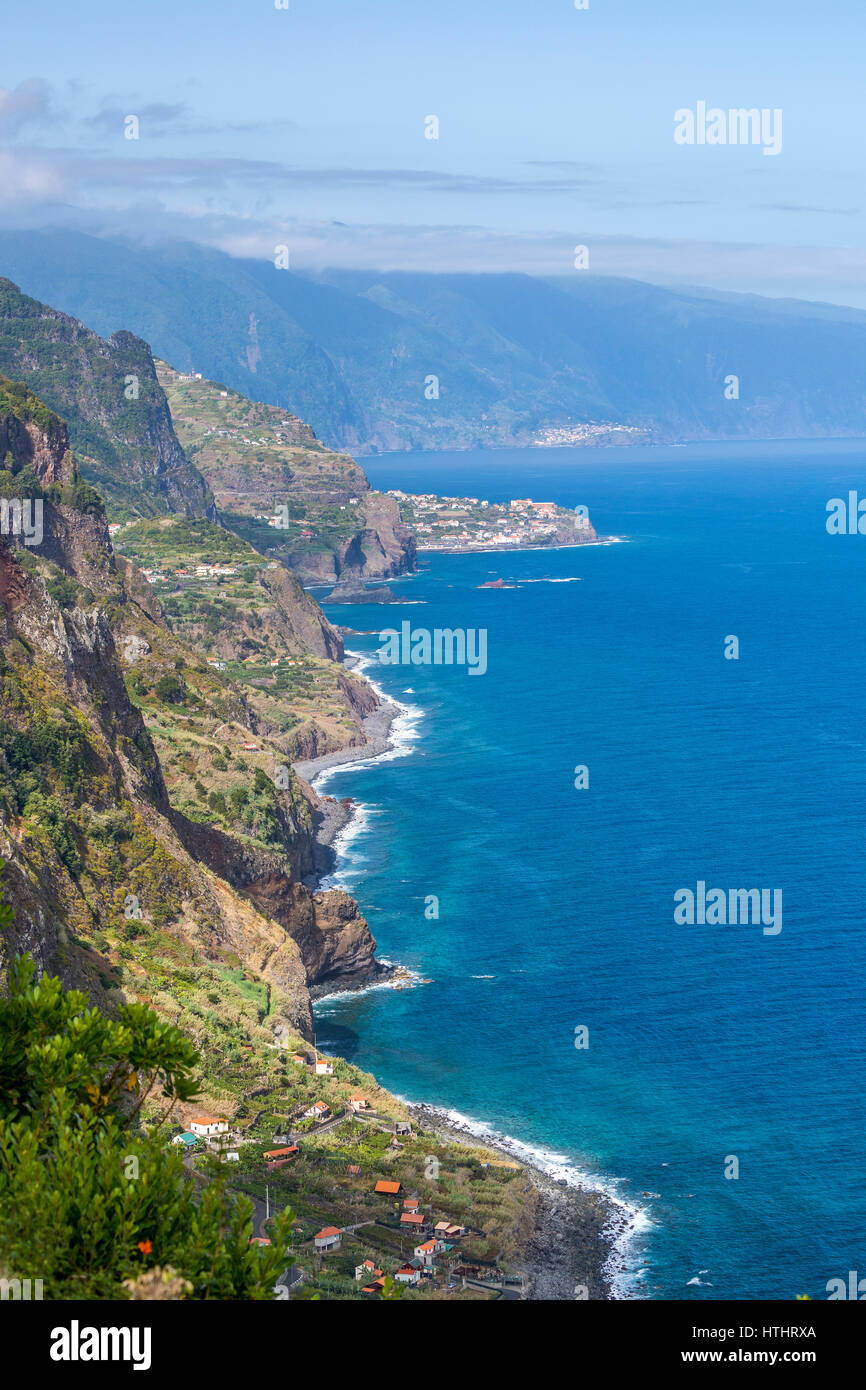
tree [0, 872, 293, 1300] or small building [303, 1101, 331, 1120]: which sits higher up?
tree [0, 872, 293, 1300]

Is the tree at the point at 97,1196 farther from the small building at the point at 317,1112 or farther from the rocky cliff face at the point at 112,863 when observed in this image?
the small building at the point at 317,1112

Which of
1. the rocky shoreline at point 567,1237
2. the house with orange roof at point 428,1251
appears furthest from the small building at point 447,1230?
the rocky shoreline at point 567,1237

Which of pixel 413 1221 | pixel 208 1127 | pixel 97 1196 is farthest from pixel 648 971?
pixel 97 1196

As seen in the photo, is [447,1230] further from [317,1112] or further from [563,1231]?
[317,1112]

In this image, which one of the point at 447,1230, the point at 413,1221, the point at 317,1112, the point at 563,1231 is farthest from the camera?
the point at 317,1112

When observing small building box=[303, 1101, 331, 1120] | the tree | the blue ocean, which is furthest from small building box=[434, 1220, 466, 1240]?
the tree

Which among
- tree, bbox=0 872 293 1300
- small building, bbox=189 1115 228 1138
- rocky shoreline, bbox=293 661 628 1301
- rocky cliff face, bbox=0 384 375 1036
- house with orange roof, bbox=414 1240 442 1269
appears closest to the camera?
tree, bbox=0 872 293 1300

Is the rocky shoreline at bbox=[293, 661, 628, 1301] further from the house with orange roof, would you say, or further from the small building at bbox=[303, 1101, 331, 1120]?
the small building at bbox=[303, 1101, 331, 1120]
